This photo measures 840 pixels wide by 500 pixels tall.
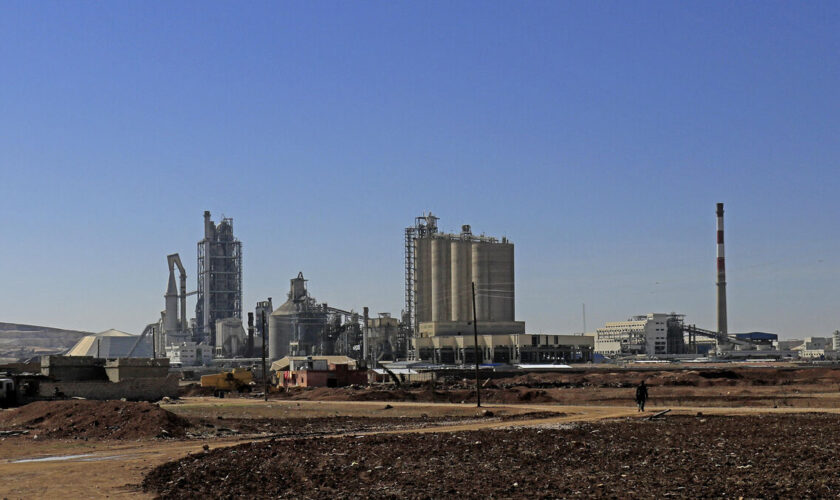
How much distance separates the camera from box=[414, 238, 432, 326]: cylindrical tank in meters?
173

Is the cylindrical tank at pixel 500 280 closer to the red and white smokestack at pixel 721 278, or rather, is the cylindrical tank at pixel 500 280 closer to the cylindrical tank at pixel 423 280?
the cylindrical tank at pixel 423 280

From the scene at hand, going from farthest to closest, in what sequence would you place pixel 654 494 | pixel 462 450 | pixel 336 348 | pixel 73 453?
pixel 336 348 < pixel 73 453 < pixel 462 450 < pixel 654 494

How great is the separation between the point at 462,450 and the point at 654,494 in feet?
31.0

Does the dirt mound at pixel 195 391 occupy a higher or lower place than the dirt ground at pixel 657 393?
lower

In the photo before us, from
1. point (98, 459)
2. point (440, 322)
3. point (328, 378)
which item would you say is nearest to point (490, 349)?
point (440, 322)

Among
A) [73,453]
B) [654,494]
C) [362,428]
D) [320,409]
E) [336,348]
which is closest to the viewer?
[654,494]

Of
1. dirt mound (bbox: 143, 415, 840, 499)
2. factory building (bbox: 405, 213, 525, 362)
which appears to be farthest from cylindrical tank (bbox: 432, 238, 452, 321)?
dirt mound (bbox: 143, 415, 840, 499)

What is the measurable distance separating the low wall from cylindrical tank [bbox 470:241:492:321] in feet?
310

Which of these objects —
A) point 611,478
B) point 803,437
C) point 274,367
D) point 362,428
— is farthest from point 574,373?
point 611,478

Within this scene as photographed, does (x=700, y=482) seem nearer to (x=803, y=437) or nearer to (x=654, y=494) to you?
(x=654, y=494)

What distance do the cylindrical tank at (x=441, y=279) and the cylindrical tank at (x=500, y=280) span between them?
8.02 metres

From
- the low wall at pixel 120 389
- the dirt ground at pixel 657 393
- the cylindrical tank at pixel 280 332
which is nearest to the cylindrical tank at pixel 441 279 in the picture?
the cylindrical tank at pixel 280 332

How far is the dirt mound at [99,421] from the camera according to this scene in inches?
1508

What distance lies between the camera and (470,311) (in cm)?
17175
